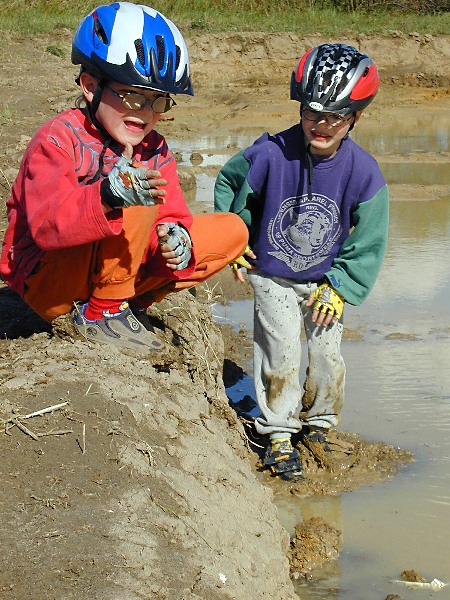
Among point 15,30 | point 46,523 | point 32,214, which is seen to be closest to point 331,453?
point 32,214

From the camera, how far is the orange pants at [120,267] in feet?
13.0

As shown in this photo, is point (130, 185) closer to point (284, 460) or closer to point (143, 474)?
point (143, 474)

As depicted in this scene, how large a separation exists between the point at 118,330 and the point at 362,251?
1.20 metres

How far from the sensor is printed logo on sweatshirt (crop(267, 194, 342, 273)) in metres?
4.65

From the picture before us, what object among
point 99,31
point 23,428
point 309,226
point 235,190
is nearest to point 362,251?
point 309,226

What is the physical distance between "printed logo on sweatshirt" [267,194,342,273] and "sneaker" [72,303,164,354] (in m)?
0.84

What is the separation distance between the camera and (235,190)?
189 inches

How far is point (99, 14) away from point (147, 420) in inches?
63.4

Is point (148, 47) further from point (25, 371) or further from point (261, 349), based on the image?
point (261, 349)

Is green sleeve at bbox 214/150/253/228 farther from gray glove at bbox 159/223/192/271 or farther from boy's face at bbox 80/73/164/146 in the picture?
boy's face at bbox 80/73/164/146

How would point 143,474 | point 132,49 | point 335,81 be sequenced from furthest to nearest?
point 335,81 < point 132,49 < point 143,474

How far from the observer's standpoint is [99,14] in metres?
4.02

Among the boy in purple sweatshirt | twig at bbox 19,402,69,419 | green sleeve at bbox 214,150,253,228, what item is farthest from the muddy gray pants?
twig at bbox 19,402,69,419

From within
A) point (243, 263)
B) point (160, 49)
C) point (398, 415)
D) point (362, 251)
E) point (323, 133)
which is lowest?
point (398, 415)
